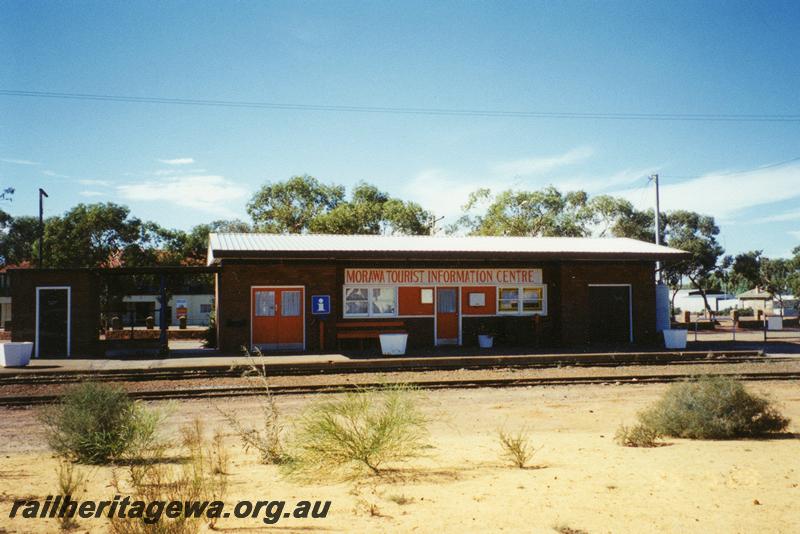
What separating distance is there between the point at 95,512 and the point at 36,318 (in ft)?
52.3

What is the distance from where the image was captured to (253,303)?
64.6 ft

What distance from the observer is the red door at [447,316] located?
70.1 ft

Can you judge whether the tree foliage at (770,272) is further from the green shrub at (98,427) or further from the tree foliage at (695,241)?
the green shrub at (98,427)

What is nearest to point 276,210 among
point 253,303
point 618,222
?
point 618,222

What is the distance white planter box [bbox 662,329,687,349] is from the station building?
1.41 metres

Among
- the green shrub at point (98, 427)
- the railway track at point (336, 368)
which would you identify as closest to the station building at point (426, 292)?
the railway track at point (336, 368)

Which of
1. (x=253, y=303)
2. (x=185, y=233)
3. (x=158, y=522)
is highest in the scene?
(x=185, y=233)

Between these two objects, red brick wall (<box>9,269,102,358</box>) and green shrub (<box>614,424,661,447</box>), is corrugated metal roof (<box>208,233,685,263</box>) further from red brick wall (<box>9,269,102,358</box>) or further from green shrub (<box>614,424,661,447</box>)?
green shrub (<box>614,424,661,447</box>)

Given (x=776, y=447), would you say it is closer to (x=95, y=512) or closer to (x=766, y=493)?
(x=766, y=493)

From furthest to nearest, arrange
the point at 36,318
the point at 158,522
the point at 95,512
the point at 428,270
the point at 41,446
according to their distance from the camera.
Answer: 1. the point at 428,270
2. the point at 36,318
3. the point at 41,446
4. the point at 95,512
5. the point at 158,522

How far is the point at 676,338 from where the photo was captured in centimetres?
2089

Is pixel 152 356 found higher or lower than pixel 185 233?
lower

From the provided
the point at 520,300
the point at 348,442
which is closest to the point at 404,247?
the point at 520,300

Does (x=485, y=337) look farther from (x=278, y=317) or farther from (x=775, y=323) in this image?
(x=775, y=323)
